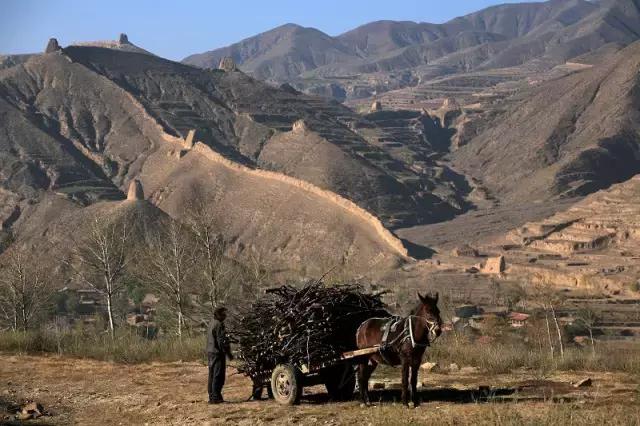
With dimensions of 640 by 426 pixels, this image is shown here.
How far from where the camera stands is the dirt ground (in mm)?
10273

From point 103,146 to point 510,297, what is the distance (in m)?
59.9

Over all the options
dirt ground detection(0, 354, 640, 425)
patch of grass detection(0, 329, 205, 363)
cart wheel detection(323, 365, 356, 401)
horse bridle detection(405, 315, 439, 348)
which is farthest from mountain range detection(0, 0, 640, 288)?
horse bridle detection(405, 315, 439, 348)

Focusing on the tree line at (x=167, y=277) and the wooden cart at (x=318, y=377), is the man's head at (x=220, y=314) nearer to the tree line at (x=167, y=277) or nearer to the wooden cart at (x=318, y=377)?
the wooden cart at (x=318, y=377)

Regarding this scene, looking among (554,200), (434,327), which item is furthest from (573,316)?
(554,200)

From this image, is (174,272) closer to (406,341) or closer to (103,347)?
(103,347)

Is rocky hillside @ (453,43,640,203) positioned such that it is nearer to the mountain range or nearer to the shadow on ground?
the mountain range

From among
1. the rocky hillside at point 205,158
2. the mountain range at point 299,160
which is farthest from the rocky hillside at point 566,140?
the rocky hillside at point 205,158

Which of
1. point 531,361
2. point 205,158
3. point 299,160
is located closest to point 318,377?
point 531,361

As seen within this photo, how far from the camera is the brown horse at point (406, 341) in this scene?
10930mm

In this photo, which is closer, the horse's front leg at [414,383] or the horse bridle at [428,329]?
the horse bridle at [428,329]

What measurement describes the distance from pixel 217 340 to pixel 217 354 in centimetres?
18

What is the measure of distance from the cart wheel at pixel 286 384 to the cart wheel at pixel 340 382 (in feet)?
1.55

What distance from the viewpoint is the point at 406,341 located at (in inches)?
435

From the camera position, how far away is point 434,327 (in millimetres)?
10742
